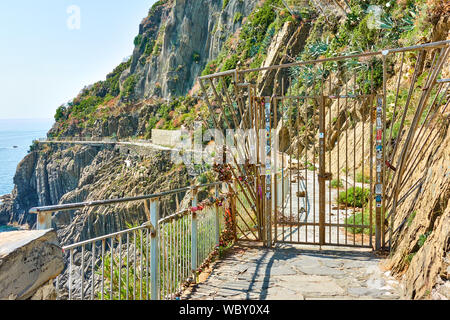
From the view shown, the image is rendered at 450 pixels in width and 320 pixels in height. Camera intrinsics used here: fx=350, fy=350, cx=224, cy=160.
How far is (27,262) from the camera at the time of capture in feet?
4.87

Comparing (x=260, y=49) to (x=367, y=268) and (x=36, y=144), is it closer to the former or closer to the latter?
(x=367, y=268)

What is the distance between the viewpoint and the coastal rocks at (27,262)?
1.38m

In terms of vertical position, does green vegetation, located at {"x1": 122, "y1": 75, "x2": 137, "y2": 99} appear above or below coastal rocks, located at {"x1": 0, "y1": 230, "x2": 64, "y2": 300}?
above

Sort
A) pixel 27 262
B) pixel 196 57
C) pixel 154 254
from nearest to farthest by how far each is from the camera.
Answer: pixel 27 262, pixel 154 254, pixel 196 57

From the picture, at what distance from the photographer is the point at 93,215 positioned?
30.6 meters

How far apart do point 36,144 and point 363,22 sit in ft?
181

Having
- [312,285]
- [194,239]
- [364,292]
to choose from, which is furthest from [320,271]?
[194,239]

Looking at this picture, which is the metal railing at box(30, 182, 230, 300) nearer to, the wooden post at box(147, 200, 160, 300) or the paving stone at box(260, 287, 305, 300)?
the wooden post at box(147, 200, 160, 300)

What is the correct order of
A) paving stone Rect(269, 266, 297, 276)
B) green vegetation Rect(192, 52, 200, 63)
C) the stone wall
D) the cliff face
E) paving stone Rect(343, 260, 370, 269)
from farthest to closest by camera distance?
green vegetation Rect(192, 52, 200, 63)
the cliff face
the stone wall
paving stone Rect(343, 260, 370, 269)
paving stone Rect(269, 266, 297, 276)

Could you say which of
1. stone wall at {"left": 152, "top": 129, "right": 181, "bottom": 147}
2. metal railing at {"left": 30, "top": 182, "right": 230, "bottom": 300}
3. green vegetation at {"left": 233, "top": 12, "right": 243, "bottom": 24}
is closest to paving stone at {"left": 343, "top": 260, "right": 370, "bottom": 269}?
metal railing at {"left": 30, "top": 182, "right": 230, "bottom": 300}

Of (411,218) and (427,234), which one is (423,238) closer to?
(427,234)

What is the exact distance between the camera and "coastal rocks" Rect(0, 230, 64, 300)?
1384 millimetres

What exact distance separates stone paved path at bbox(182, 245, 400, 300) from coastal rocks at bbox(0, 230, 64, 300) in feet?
6.96

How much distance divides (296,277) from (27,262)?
3.03 m
